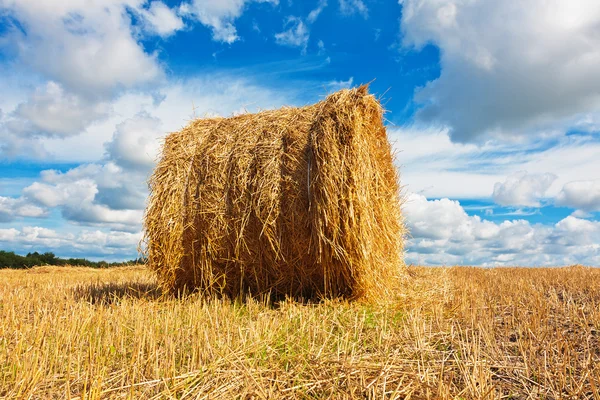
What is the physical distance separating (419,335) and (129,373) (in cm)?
212

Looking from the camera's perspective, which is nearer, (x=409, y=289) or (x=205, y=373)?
(x=205, y=373)

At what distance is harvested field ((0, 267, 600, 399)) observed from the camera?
270 cm

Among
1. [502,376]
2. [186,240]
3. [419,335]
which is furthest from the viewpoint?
[186,240]

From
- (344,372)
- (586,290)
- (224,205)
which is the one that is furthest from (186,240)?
(586,290)

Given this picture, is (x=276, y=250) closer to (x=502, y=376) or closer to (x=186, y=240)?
(x=186, y=240)

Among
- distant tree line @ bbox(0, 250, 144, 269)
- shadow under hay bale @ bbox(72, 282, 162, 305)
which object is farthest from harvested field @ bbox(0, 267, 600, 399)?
distant tree line @ bbox(0, 250, 144, 269)

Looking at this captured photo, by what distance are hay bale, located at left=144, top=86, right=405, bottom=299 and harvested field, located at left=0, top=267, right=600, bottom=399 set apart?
19.8 inches

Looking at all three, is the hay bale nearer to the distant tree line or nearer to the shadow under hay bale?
the shadow under hay bale

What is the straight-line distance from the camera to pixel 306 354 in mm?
3201

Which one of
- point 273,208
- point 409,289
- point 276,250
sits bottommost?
point 409,289

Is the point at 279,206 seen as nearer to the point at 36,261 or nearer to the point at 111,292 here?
the point at 111,292

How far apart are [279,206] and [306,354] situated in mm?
2380

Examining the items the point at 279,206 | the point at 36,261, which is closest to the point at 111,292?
the point at 279,206

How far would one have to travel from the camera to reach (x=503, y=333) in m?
4.12
